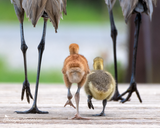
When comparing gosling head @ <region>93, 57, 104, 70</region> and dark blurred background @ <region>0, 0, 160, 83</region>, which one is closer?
gosling head @ <region>93, 57, 104, 70</region>

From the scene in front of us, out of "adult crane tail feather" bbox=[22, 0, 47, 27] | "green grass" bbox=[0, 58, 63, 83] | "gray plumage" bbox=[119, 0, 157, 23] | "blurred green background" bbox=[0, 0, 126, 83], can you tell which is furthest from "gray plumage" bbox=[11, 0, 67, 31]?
"green grass" bbox=[0, 58, 63, 83]


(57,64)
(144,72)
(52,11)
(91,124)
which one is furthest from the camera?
(57,64)

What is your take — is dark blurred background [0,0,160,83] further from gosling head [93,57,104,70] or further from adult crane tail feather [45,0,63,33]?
adult crane tail feather [45,0,63,33]

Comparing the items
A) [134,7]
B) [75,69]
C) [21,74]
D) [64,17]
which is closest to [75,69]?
[75,69]

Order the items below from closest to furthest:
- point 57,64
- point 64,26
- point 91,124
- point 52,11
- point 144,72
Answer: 1. point 91,124
2. point 52,11
3. point 144,72
4. point 57,64
5. point 64,26

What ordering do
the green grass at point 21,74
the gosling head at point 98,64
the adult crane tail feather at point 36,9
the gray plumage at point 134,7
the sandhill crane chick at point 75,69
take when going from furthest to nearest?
the green grass at point 21,74, the gray plumage at point 134,7, the gosling head at point 98,64, the adult crane tail feather at point 36,9, the sandhill crane chick at point 75,69

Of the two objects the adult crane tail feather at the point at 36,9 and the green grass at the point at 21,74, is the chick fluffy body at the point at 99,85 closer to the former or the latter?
the adult crane tail feather at the point at 36,9

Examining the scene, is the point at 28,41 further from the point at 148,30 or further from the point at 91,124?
the point at 91,124

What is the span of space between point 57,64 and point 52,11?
259 inches

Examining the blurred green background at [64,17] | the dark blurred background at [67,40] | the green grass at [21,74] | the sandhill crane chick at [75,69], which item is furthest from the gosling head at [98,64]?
the green grass at [21,74]

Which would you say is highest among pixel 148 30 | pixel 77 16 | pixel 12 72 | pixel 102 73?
pixel 77 16

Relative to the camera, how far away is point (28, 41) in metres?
8.35

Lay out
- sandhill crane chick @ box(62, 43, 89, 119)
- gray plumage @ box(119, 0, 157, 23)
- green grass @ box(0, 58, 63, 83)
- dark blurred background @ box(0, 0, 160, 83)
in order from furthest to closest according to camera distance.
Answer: green grass @ box(0, 58, 63, 83), dark blurred background @ box(0, 0, 160, 83), gray plumage @ box(119, 0, 157, 23), sandhill crane chick @ box(62, 43, 89, 119)

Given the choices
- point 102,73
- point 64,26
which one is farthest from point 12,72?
point 102,73
